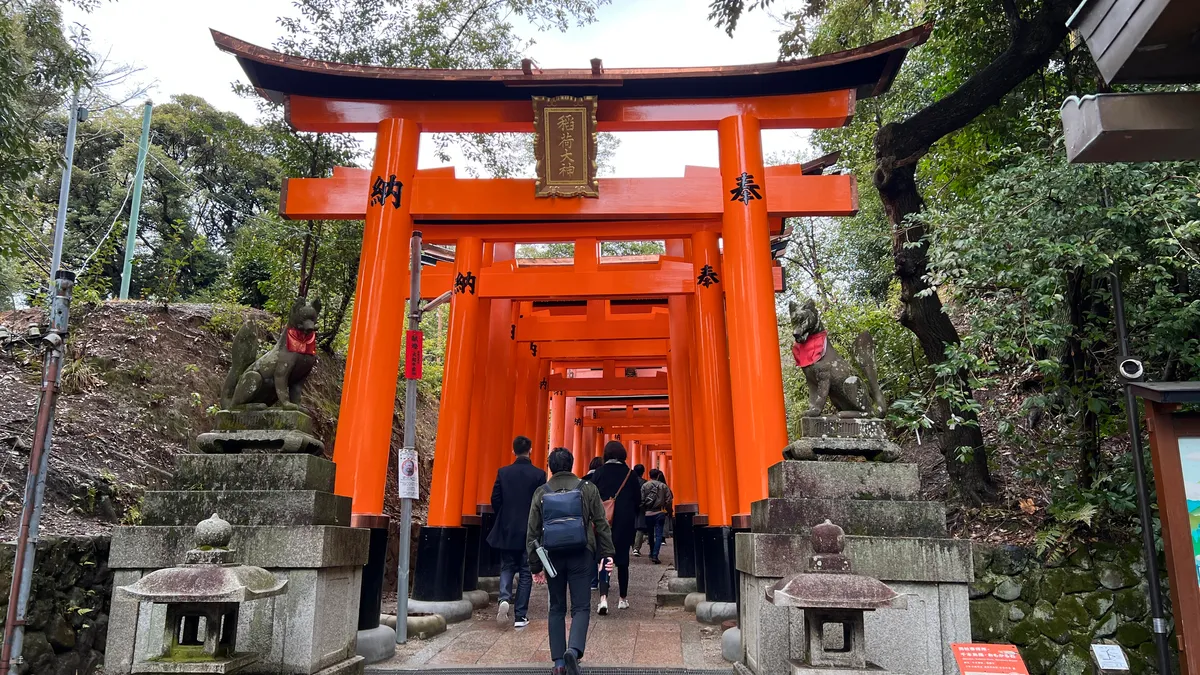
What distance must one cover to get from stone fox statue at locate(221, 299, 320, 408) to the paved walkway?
2.12 meters

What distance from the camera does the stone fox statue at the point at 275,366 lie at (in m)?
5.20

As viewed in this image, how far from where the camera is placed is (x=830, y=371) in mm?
5020

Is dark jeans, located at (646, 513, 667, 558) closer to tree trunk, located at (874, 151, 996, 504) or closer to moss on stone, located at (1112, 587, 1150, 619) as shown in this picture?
tree trunk, located at (874, 151, 996, 504)

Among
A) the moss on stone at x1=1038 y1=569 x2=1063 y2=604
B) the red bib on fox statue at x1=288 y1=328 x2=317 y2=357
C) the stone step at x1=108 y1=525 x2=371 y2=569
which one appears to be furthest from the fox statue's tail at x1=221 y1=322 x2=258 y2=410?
the moss on stone at x1=1038 y1=569 x2=1063 y2=604

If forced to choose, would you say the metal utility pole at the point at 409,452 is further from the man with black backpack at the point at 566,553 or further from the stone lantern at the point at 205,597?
the stone lantern at the point at 205,597

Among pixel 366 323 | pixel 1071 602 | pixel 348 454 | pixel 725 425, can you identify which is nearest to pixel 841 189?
pixel 725 425

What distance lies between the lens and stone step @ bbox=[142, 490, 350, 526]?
4.80m

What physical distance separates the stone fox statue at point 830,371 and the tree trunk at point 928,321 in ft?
8.36

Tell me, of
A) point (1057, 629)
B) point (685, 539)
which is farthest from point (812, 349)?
point (685, 539)

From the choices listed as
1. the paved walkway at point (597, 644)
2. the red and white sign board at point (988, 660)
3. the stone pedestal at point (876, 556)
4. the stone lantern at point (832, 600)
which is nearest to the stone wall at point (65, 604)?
the paved walkway at point (597, 644)

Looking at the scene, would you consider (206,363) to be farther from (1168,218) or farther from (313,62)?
(1168,218)

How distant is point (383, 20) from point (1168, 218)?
905 centimetres

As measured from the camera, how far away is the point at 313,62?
24.8 feet

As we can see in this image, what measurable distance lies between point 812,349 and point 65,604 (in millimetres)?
5339
